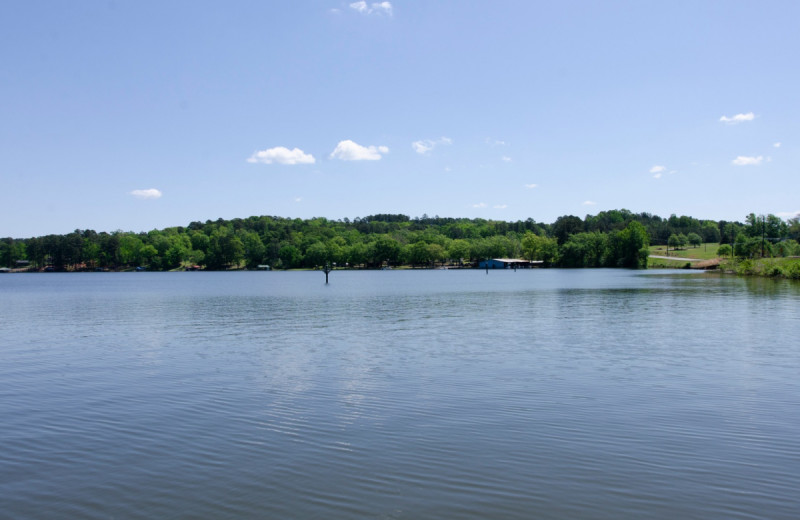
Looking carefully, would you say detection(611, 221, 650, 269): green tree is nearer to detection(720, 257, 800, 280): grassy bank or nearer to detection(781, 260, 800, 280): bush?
detection(720, 257, 800, 280): grassy bank

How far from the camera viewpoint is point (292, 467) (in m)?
9.74

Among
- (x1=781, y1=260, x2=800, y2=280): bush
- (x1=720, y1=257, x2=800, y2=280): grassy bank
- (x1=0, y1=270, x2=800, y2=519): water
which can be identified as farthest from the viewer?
(x1=720, y1=257, x2=800, y2=280): grassy bank

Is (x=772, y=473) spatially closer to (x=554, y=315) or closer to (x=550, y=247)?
(x=554, y=315)

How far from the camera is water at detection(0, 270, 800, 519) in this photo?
845 cm

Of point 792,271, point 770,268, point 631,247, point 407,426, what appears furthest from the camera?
point 631,247

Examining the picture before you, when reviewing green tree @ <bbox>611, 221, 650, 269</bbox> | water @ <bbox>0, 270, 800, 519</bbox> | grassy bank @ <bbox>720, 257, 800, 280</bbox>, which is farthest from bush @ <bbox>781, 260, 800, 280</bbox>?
green tree @ <bbox>611, 221, 650, 269</bbox>

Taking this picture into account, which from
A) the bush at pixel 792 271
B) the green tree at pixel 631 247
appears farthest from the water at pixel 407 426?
the green tree at pixel 631 247

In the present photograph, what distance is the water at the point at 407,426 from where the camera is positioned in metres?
8.45

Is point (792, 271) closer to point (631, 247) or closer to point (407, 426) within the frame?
point (631, 247)

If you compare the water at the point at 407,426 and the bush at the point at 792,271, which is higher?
the bush at the point at 792,271

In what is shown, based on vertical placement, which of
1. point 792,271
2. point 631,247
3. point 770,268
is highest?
point 631,247

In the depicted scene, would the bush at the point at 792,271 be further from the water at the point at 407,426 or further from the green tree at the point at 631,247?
the green tree at the point at 631,247

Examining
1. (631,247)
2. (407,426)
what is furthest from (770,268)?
(407,426)

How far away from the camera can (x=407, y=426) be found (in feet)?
39.8
